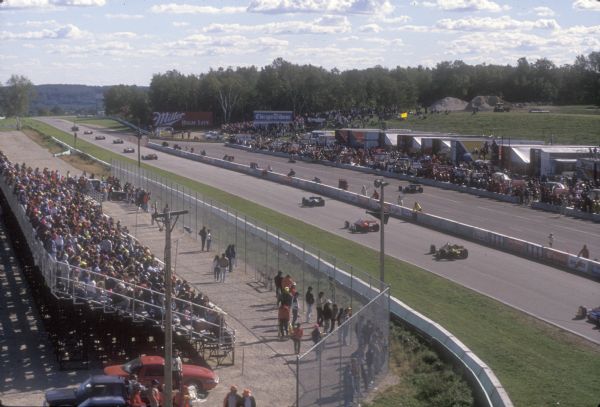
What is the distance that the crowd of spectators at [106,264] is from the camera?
21.4 metres

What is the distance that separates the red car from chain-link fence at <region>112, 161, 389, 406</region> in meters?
2.90

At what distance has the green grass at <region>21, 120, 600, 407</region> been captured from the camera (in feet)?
64.5

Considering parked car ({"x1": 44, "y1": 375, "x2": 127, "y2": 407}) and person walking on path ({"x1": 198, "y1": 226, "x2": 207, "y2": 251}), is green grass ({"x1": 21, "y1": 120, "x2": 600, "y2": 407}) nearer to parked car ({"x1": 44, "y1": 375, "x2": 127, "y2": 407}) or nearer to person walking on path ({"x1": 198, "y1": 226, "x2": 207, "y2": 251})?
person walking on path ({"x1": 198, "y1": 226, "x2": 207, "y2": 251})

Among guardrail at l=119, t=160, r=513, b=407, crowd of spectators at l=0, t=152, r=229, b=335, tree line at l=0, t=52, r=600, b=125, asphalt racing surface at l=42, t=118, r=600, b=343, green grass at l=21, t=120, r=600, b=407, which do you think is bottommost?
asphalt racing surface at l=42, t=118, r=600, b=343

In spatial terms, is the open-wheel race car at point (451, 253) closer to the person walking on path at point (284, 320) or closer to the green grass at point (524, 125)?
the person walking on path at point (284, 320)

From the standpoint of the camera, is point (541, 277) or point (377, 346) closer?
point (377, 346)

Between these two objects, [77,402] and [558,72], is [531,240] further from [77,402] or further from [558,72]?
[558,72]

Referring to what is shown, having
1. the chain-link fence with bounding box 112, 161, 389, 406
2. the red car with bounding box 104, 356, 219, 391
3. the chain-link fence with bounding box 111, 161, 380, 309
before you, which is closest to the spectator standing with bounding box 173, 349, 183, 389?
the red car with bounding box 104, 356, 219, 391

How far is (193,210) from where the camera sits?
4050 cm

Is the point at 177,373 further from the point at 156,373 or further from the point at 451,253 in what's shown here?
the point at 451,253

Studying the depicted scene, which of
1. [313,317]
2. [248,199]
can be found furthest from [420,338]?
[248,199]

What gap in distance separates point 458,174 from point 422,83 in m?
103

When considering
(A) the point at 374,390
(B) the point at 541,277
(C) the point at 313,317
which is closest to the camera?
(A) the point at 374,390

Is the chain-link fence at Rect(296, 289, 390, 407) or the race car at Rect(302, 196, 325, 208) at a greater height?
the chain-link fence at Rect(296, 289, 390, 407)
